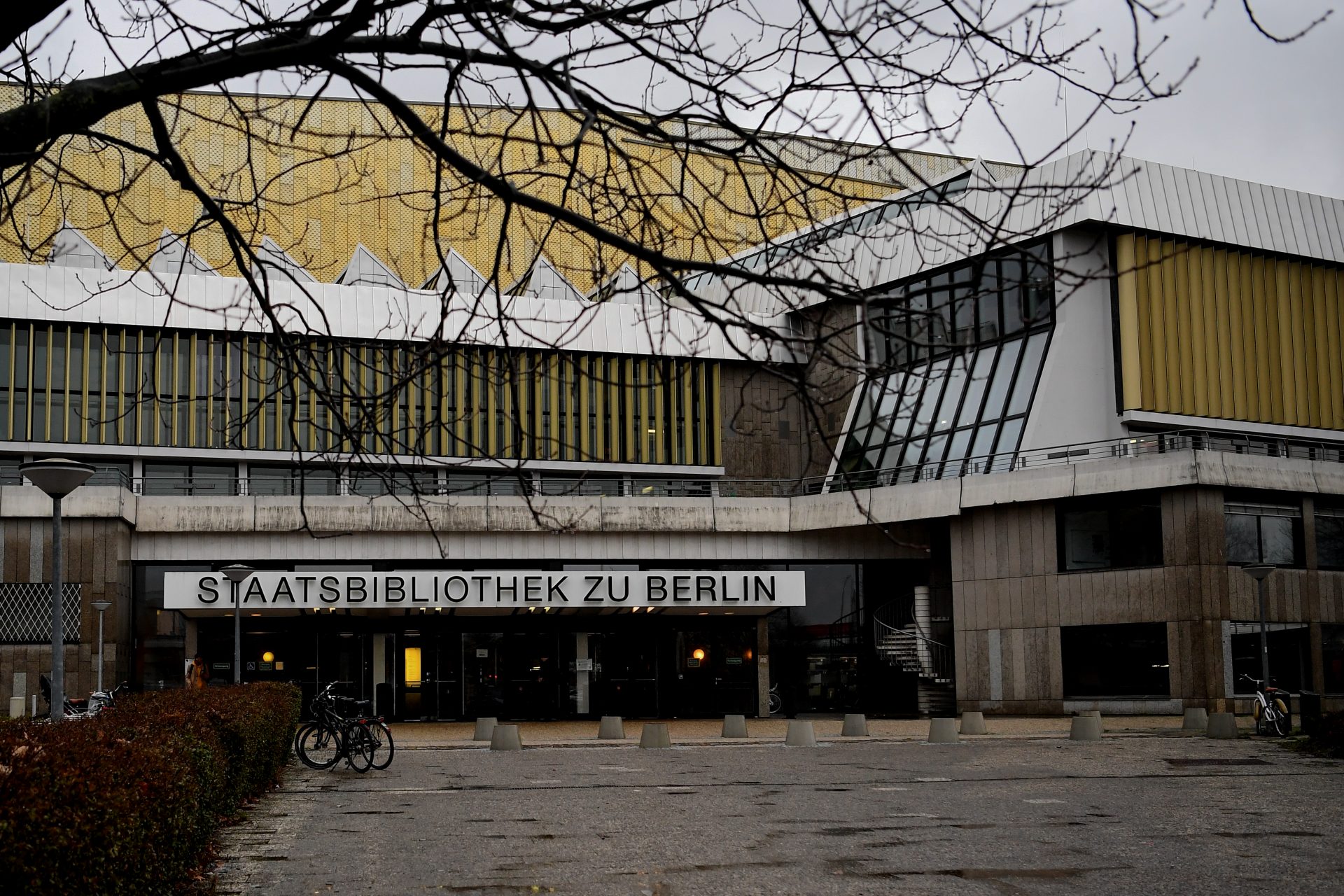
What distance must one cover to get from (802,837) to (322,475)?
34947 mm

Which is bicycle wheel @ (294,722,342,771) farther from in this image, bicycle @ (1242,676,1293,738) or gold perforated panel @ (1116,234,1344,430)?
gold perforated panel @ (1116,234,1344,430)

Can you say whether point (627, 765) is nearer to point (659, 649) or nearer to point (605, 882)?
point (605, 882)

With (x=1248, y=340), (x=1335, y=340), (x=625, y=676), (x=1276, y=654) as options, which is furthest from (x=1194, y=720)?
(x=1335, y=340)

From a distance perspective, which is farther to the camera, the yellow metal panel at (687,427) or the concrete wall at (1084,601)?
the yellow metal panel at (687,427)

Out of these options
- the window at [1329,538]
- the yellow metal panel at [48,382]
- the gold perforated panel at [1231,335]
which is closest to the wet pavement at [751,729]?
the window at [1329,538]

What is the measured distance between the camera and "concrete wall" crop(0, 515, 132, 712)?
121ft

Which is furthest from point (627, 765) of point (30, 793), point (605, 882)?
point (30, 793)

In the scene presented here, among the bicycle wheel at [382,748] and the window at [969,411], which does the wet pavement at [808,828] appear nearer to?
the bicycle wheel at [382,748]

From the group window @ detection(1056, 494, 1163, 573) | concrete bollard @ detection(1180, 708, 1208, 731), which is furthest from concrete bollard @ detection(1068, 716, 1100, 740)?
window @ detection(1056, 494, 1163, 573)

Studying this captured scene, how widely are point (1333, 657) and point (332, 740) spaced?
26655 mm

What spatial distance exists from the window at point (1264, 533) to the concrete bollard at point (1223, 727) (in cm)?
883

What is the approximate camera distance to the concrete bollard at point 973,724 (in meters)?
30.8

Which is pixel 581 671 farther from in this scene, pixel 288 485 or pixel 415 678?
pixel 288 485

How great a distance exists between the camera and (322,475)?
4575 cm
